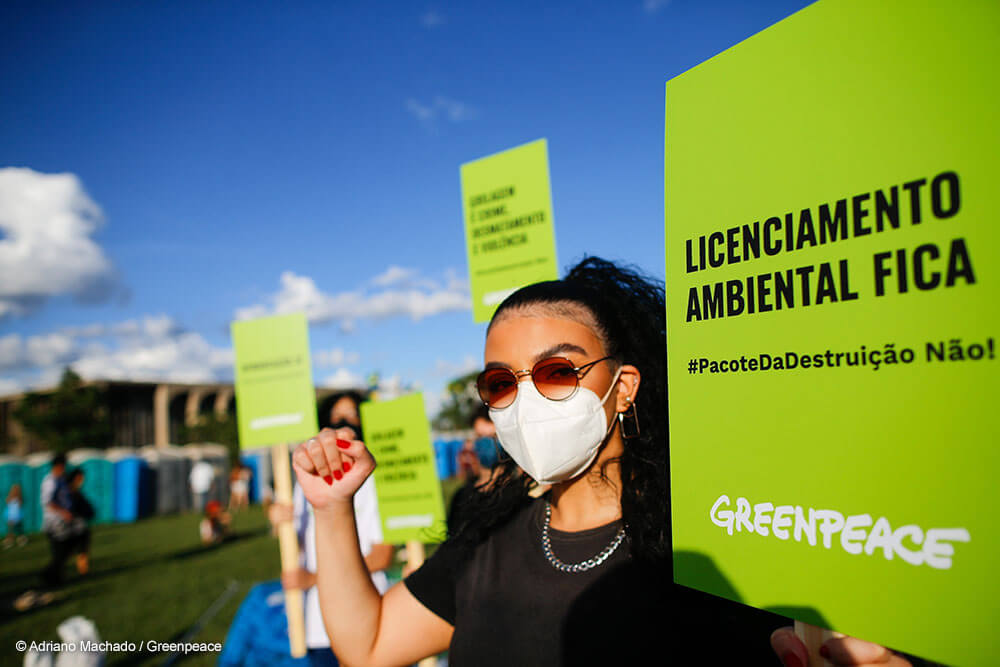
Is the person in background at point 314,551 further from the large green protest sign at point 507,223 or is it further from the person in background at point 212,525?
the person in background at point 212,525

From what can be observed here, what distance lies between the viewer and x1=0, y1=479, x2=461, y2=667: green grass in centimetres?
682

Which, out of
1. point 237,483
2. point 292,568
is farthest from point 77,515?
point 237,483

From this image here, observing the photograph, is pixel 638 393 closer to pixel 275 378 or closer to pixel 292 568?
pixel 292 568

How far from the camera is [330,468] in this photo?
5.42ft

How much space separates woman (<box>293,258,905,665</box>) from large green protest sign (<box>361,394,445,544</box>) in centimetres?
170

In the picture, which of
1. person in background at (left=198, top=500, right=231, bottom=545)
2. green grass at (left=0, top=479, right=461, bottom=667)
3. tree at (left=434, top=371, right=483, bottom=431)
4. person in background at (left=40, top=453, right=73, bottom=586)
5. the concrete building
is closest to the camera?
green grass at (left=0, top=479, right=461, bottom=667)

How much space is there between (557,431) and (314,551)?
2032 millimetres

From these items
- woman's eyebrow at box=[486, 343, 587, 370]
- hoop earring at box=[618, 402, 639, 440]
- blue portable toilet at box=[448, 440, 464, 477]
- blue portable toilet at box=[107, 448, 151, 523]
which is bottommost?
blue portable toilet at box=[448, 440, 464, 477]

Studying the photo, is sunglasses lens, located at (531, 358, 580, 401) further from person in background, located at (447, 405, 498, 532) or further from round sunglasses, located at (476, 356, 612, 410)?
person in background, located at (447, 405, 498, 532)

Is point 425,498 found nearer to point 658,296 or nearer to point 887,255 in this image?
point 658,296

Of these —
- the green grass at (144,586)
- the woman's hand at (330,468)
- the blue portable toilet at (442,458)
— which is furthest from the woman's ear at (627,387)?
the blue portable toilet at (442,458)

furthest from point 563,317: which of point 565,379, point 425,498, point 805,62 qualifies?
point 425,498

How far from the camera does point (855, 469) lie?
877 millimetres

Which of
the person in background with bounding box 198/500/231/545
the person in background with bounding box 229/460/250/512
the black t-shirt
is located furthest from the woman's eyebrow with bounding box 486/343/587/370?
the person in background with bounding box 229/460/250/512
